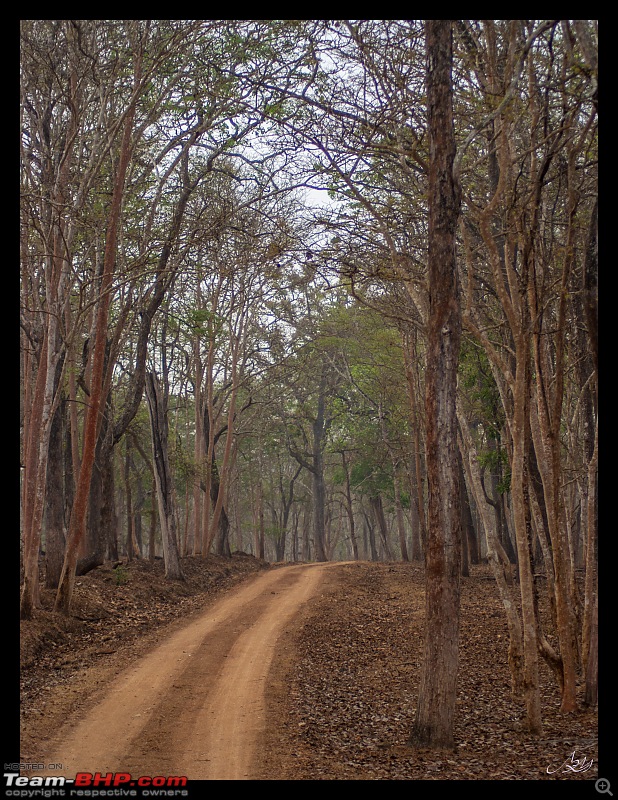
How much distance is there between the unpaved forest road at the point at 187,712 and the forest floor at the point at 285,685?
0.03 metres

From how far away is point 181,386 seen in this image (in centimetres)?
2917

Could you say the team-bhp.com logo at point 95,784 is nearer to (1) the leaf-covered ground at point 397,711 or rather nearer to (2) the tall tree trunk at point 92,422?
(1) the leaf-covered ground at point 397,711

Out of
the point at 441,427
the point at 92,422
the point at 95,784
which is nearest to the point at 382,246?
the point at 441,427

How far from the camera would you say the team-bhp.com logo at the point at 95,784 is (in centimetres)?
539

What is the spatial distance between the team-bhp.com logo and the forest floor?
0.83 feet

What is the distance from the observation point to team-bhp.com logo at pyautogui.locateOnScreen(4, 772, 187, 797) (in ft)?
17.7

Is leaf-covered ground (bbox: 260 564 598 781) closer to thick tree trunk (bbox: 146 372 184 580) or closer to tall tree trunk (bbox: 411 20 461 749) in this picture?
tall tree trunk (bbox: 411 20 461 749)

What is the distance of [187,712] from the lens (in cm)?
796
